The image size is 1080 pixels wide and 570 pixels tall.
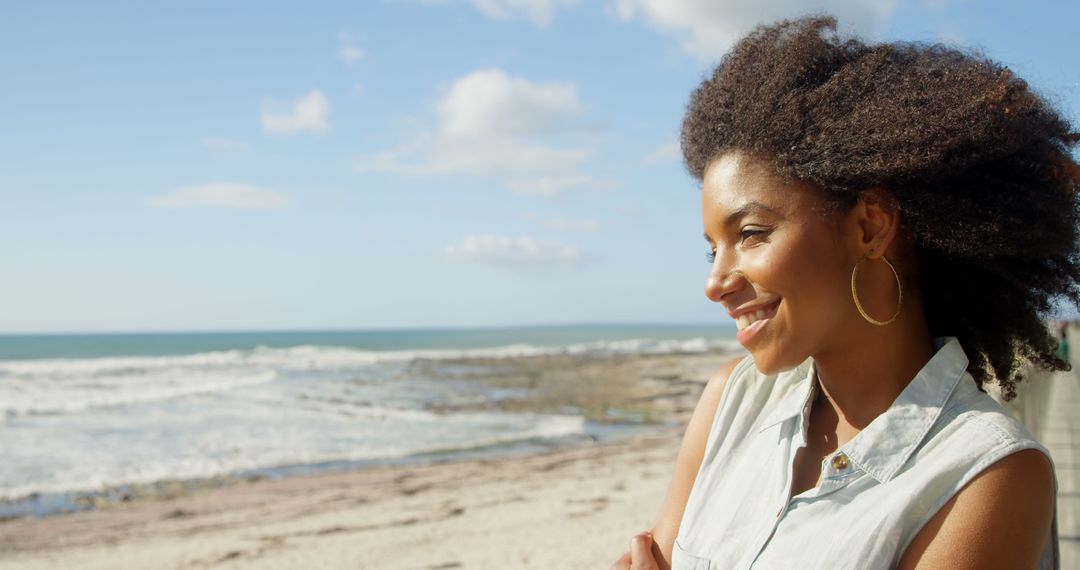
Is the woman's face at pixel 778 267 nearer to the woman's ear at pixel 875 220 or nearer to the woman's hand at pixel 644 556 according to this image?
the woman's ear at pixel 875 220

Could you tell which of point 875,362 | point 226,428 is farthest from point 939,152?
point 226,428

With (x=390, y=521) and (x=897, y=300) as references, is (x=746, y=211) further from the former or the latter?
(x=390, y=521)

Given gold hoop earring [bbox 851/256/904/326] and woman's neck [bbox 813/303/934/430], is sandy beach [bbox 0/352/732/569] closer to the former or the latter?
woman's neck [bbox 813/303/934/430]

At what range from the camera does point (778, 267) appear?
5.24 ft

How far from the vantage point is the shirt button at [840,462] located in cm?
161

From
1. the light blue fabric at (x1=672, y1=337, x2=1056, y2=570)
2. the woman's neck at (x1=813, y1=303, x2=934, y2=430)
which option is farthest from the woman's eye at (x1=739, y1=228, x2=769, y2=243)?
the light blue fabric at (x1=672, y1=337, x2=1056, y2=570)

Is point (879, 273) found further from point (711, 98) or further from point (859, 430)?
point (711, 98)

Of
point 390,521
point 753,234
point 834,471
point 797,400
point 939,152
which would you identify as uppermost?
point 939,152

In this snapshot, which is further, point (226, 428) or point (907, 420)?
point (226, 428)

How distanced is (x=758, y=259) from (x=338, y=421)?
1703 centimetres

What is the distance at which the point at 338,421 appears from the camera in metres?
17.8

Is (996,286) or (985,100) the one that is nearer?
(985,100)

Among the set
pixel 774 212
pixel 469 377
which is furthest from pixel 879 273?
pixel 469 377

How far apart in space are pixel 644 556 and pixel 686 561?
6.1 inches
